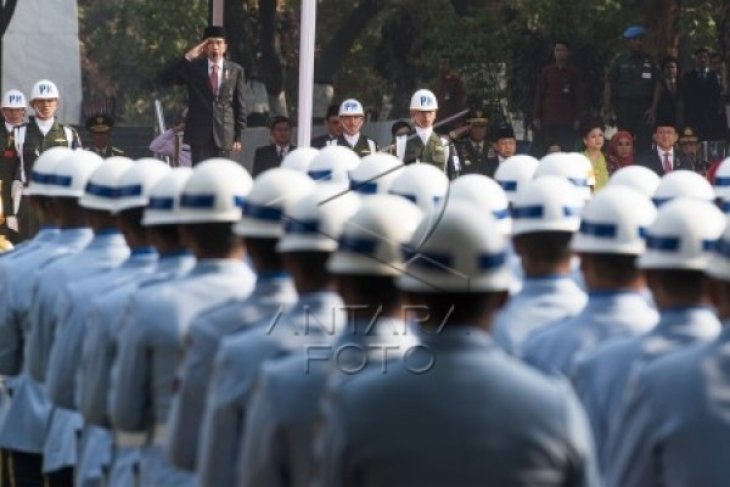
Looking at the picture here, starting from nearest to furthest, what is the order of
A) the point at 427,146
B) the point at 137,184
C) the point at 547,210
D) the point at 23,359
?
the point at 547,210 < the point at 137,184 < the point at 23,359 < the point at 427,146

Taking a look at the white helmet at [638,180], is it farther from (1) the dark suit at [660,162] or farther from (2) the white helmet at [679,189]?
(1) the dark suit at [660,162]

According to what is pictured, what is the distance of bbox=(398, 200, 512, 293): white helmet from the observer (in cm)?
533

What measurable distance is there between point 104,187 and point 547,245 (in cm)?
214

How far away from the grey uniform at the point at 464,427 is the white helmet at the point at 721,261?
43.5 inches

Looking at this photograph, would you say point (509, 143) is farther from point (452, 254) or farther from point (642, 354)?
point (452, 254)

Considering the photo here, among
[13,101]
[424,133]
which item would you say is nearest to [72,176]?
[424,133]

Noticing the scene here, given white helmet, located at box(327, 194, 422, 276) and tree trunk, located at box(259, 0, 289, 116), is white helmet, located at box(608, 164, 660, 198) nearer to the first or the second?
white helmet, located at box(327, 194, 422, 276)

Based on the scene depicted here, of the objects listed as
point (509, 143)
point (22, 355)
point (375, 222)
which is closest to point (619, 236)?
point (375, 222)

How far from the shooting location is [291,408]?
622 centimetres

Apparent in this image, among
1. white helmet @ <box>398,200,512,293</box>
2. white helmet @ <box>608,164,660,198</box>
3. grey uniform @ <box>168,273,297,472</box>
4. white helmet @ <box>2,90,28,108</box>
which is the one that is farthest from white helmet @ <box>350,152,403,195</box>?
white helmet @ <box>2,90,28,108</box>

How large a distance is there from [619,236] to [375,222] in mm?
1813

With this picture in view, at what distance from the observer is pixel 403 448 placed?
17.1 feet

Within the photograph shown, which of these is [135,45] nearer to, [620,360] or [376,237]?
[620,360]

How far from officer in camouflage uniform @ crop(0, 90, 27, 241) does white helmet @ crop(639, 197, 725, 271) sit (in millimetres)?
14384
